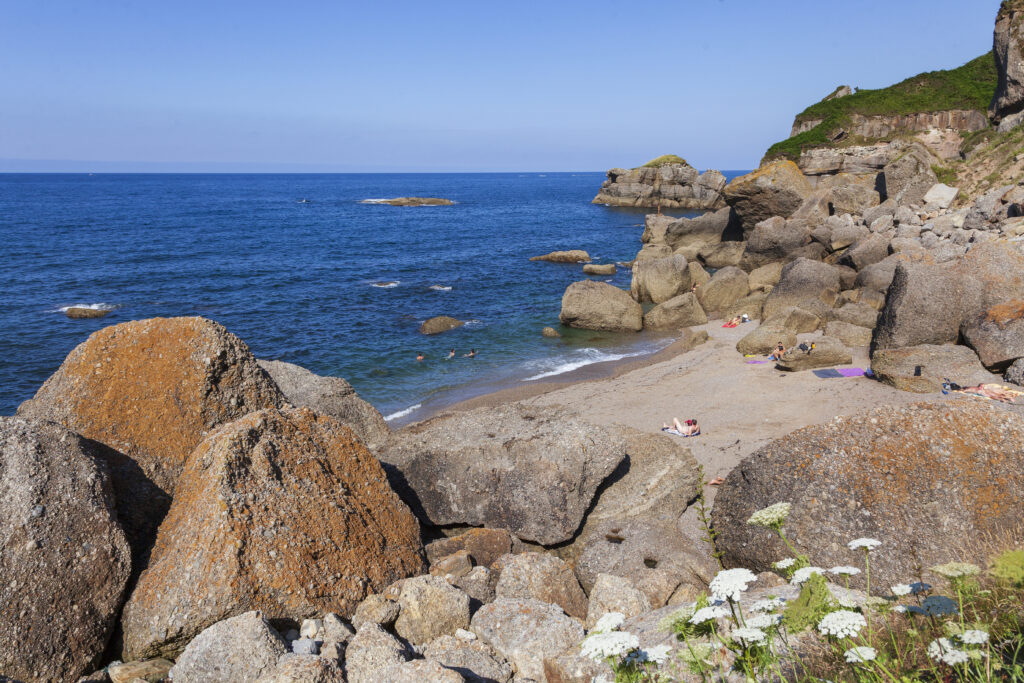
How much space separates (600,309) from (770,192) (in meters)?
17.2

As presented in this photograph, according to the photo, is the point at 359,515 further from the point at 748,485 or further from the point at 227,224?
the point at 227,224

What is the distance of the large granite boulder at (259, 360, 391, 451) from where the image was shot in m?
11.1

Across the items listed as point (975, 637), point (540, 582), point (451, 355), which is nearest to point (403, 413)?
point (451, 355)

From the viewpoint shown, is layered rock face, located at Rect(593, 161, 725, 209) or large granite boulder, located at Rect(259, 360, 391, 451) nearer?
large granite boulder, located at Rect(259, 360, 391, 451)

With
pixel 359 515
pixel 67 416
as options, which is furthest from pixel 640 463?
pixel 67 416

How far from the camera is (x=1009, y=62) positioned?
37594mm

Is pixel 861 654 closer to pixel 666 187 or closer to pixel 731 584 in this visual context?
pixel 731 584

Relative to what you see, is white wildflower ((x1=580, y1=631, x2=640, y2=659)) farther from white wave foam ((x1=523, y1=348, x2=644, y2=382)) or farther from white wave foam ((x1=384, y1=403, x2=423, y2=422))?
white wave foam ((x1=523, y1=348, x2=644, y2=382))

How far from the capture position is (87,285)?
38500mm

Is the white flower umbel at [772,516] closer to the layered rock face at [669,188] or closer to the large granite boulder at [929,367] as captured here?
the large granite boulder at [929,367]

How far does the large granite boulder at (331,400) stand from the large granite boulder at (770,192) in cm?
3379

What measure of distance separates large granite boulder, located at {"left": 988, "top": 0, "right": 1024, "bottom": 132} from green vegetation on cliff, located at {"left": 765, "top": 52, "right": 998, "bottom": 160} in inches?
1073

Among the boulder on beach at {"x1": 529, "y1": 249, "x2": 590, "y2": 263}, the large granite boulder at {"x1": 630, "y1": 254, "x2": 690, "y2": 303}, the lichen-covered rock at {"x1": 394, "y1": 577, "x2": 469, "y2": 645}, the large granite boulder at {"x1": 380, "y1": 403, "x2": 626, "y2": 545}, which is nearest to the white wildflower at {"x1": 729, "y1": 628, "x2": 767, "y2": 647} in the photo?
A: the lichen-covered rock at {"x1": 394, "y1": 577, "x2": 469, "y2": 645}

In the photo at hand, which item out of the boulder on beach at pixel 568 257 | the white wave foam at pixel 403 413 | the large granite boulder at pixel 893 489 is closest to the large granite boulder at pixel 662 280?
the boulder on beach at pixel 568 257
